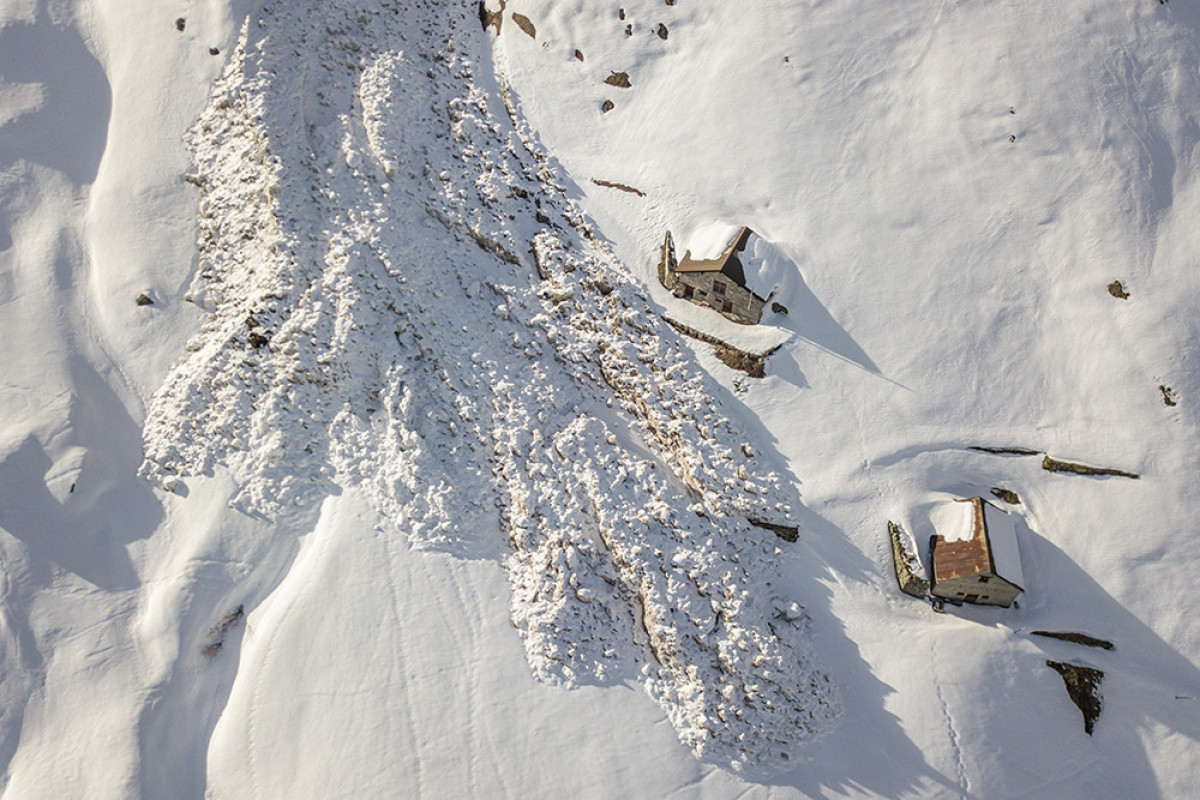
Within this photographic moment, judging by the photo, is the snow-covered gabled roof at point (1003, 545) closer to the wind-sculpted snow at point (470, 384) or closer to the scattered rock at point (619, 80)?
the wind-sculpted snow at point (470, 384)

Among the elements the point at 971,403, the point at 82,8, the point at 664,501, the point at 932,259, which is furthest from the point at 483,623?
the point at 82,8

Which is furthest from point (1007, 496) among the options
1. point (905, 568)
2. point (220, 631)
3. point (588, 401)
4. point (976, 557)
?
point (220, 631)

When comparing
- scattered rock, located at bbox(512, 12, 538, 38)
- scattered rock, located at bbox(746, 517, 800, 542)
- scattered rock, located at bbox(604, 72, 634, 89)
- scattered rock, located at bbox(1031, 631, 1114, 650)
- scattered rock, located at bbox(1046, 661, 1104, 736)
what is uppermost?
scattered rock, located at bbox(512, 12, 538, 38)

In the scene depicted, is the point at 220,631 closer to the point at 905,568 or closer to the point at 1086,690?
the point at 905,568

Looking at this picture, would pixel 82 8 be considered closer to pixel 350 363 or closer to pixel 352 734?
pixel 350 363

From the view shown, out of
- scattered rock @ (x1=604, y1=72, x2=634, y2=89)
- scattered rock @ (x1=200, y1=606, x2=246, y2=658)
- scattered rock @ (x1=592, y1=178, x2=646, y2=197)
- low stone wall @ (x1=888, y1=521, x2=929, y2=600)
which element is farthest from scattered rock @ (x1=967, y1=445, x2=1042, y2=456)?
scattered rock @ (x1=200, y1=606, x2=246, y2=658)

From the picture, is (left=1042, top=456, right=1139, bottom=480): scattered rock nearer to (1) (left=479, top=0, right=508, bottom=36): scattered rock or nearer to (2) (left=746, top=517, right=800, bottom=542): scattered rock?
(2) (left=746, top=517, right=800, bottom=542): scattered rock

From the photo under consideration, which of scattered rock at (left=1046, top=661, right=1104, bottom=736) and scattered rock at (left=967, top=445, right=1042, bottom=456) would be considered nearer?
scattered rock at (left=1046, top=661, right=1104, bottom=736)
